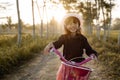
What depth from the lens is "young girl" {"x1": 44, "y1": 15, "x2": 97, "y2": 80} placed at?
4609 millimetres

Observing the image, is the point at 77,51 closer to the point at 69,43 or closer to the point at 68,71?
the point at 69,43

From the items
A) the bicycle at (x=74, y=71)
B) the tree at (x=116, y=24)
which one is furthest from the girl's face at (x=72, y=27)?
the tree at (x=116, y=24)

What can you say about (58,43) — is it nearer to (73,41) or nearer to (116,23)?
(73,41)

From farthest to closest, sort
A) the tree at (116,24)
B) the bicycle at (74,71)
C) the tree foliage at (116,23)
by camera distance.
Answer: the tree at (116,24) < the tree foliage at (116,23) < the bicycle at (74,71)

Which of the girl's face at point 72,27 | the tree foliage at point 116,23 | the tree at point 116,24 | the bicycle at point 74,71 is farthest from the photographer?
the tree at point 116,24

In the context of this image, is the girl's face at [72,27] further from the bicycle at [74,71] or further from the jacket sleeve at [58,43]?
the bicycle at [74,71]

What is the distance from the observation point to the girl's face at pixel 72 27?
459 centimetres

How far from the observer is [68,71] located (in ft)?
13.3

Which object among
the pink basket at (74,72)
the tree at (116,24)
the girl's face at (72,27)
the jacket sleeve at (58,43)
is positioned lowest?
the tree at (116,24)

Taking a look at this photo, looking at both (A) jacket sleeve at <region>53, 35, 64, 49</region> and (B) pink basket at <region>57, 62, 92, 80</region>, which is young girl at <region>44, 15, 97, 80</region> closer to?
(A) jacket sleeve at <region>53, 35, 64, 49</region>

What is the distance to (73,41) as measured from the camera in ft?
15.3

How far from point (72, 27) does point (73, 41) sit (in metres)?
0.23

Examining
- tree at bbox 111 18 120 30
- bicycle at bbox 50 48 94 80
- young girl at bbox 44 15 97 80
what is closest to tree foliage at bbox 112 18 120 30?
tree at bbox 111 18 120 30

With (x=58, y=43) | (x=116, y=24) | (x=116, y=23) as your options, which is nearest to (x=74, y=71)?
(x=58, y=43)
